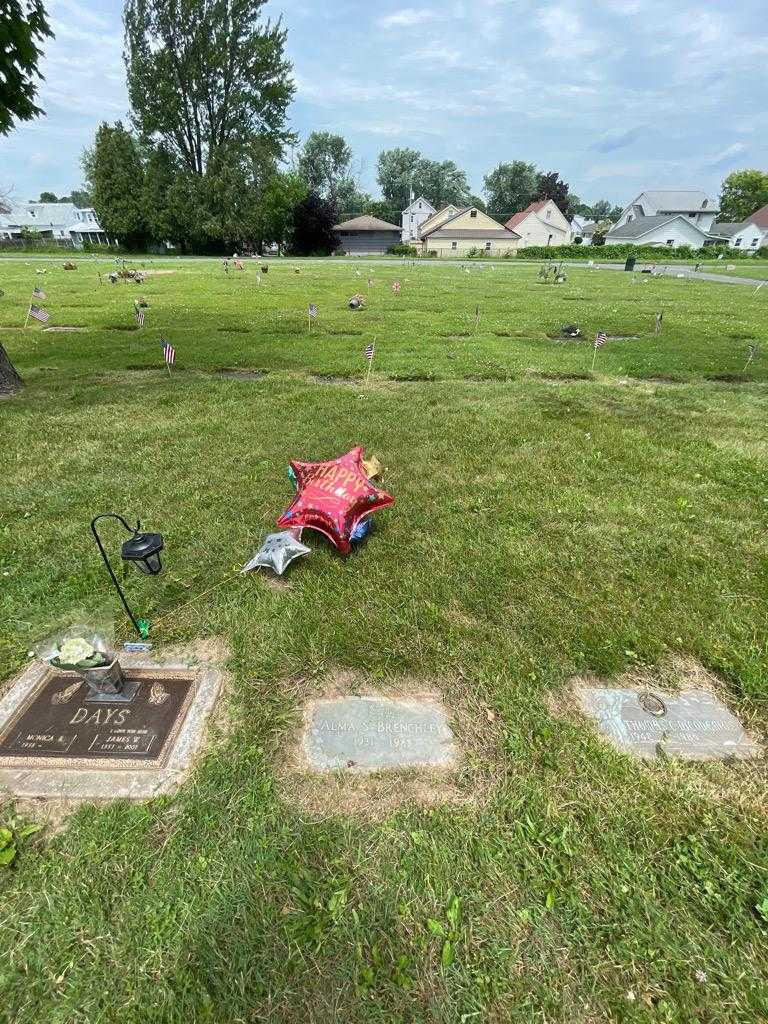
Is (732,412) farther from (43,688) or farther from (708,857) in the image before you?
(43,688)

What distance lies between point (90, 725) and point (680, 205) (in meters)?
97.1

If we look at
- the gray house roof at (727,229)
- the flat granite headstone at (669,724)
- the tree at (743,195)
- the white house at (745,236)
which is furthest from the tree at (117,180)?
the tree at (743,195)

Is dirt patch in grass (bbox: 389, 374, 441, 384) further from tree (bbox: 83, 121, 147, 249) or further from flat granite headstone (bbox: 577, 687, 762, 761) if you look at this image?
tree (bbox: 83, 121, 147, 249)

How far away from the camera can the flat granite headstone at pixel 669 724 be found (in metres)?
2.66

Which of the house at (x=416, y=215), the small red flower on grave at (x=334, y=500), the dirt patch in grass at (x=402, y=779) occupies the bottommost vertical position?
the dirt patch in grass at (x=402, y=779)

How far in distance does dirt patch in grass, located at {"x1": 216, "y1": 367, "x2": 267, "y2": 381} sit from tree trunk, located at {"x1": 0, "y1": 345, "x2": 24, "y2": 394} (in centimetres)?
333

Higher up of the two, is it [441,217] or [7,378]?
[441,217]

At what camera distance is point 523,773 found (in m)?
2.52

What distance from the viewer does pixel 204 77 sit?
149 ft

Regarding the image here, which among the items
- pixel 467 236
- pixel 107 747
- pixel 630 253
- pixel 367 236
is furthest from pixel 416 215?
pixel 107 747

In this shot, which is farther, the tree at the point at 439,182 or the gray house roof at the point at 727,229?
the tree at the point at 439,182

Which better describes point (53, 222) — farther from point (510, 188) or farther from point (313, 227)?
point (510, 188)

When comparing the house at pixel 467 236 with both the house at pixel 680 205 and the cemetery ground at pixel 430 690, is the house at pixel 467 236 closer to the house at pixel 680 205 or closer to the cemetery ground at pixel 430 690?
the house at pixel 680 205

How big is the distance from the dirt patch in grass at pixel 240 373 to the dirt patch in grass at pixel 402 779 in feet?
24.4
